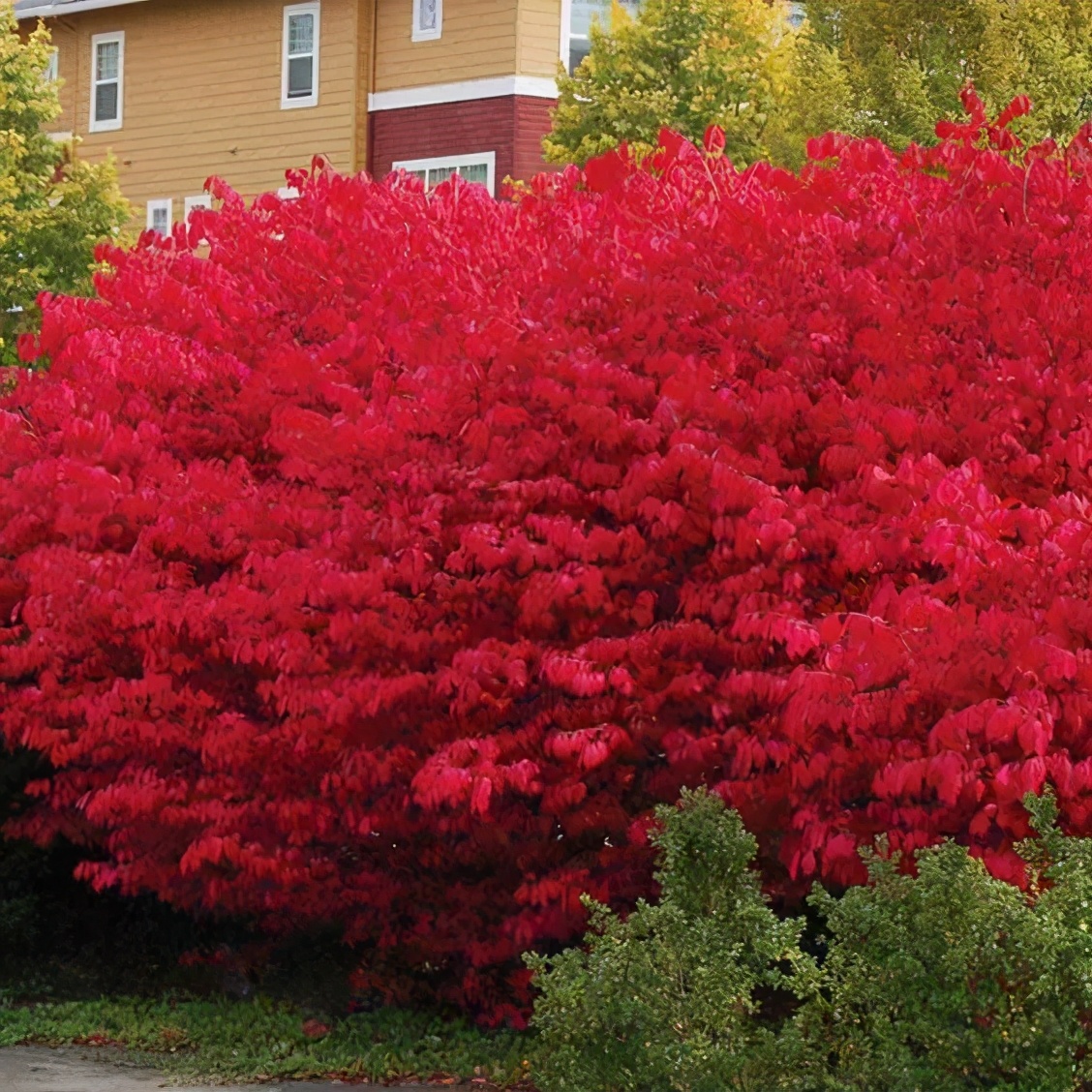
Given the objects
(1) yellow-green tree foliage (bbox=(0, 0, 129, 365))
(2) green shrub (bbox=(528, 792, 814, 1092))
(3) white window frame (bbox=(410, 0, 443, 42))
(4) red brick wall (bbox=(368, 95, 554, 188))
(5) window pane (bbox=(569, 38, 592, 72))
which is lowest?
(2) green shrub (bbox=(528, 792, 814, 1092))

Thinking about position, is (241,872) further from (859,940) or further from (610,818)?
(859,940)

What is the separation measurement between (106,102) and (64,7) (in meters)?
1.65

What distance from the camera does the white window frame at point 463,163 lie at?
3045 centimetres

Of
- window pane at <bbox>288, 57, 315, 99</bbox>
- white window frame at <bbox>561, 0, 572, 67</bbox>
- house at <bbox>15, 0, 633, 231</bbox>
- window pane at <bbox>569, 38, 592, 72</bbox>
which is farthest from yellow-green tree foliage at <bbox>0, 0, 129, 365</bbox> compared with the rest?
window pane at <bbox>569, 38, 592, 72</bbox>

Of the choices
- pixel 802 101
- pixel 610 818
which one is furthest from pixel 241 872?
pixel 802 101

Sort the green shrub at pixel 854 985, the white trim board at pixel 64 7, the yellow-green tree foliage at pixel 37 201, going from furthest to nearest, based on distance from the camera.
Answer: the white trim board at pixel 64 7 → the yellow-green tree foliage at pixel 37 201 → the green shrub at pixel 854 985

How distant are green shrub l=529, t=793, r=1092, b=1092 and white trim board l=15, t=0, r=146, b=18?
1127 inches

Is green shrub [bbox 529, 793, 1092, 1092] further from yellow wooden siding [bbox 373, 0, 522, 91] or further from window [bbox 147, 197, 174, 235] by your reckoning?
window [bbox 147, 197, 174, 235]

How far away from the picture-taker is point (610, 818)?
10062 millimetres

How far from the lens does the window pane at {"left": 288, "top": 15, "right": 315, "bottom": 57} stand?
3262 cm

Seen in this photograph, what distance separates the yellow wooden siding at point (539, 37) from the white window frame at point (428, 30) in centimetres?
147

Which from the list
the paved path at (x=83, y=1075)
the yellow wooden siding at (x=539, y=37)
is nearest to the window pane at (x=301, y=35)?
the yellow wooden siding at (x=539, y=37)

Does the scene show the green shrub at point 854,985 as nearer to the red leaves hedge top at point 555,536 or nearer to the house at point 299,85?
the red leaves hedge top at point 555,536

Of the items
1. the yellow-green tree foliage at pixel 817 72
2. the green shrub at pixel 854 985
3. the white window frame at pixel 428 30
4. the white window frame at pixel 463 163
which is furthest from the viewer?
the white window frame at pixel 428 30
